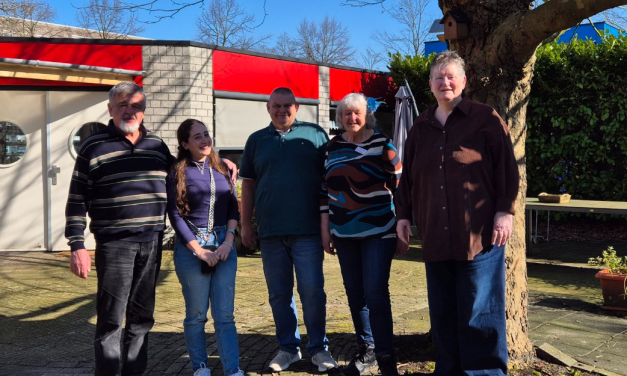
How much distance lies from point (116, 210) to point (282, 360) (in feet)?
5.02

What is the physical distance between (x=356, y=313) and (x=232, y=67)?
761 cm

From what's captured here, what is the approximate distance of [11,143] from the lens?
32.0 feet

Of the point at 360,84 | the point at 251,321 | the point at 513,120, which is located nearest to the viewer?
the point at 513,120

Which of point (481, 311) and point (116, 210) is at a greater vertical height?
point (116, 210)

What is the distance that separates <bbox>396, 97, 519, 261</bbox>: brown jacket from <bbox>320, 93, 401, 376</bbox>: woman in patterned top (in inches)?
22.3

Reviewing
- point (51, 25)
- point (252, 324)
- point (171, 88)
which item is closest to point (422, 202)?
point (252, 324)

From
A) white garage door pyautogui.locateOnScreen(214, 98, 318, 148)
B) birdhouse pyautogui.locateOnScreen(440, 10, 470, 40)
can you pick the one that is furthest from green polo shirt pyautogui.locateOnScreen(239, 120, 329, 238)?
white garage door pyautogui.locateOnScreen(214, 98, 318, 148)

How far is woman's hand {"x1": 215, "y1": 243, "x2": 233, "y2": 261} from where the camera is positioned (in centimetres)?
396

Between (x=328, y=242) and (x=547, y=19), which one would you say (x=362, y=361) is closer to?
(x=328, y=242)

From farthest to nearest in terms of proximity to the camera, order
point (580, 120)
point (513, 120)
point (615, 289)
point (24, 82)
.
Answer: point (580, 120)
point (24, 82)
point (615, 289)
point (513, 120)

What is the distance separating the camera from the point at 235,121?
11148mm

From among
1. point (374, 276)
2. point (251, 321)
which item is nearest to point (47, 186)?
point (251, 321)

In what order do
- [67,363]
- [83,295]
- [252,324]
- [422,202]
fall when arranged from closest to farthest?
1. [422,202]
2. [67,363]
3. [252,324]
4. [83,295]

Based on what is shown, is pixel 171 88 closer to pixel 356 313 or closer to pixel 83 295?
pixel 83 295
